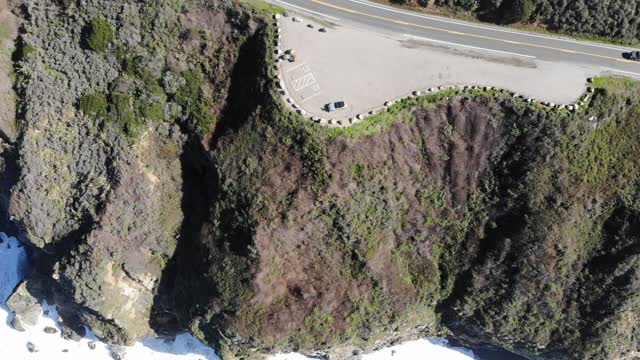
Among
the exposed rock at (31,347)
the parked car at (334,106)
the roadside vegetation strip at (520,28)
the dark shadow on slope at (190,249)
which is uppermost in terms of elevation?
the roadside vegetation strip at (520,28)

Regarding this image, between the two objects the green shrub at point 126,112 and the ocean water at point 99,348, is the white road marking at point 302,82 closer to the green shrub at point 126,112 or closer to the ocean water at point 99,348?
the green shrub at point 126,112

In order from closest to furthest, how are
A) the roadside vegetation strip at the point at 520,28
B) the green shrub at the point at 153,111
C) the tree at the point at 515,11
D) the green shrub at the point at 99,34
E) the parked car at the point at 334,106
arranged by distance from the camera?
the tree at the point at 515,11, the parked car at the point at 334,106, the roadside vegetation strip at the point at 520,28, the green shrub at the point at 99,34, the green shrub at the point at 153,111

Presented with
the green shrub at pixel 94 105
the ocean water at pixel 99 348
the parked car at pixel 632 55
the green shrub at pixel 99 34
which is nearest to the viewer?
→ the parked car at pixel 632 55

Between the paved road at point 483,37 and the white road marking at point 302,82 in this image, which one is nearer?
the white road marking at point 302,82

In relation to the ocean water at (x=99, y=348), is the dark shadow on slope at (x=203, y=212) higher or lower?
higher

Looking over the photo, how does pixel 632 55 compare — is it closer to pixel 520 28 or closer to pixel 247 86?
pixel 520 28

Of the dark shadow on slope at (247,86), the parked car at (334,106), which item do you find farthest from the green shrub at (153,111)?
the parked car at (334,106)
